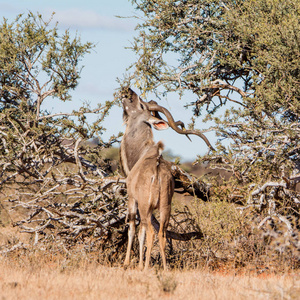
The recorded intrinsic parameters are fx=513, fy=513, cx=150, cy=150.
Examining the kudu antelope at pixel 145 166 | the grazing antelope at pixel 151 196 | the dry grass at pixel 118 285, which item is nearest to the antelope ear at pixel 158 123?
the kudu antelope at pixel 145 166

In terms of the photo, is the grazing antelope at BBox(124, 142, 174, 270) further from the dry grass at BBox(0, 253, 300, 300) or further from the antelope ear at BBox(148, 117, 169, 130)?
the antelope ear at BBox(148, 117, 169, 130)

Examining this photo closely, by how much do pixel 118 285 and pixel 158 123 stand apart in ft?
14.4

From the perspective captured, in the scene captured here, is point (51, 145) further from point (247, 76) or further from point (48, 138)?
point (247, 76)

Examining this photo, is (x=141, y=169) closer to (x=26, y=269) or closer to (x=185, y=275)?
(x=185, y=275)

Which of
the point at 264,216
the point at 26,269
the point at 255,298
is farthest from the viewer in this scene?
the point at 264,216

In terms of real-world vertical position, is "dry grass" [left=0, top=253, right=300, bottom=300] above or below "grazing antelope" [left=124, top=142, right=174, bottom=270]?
below

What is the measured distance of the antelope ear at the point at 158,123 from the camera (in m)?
11.0

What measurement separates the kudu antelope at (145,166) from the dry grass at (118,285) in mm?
951

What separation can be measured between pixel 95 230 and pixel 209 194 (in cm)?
285

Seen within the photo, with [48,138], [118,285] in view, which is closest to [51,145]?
[48,138]

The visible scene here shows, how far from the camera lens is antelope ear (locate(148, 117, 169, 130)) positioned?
11023 millimetres

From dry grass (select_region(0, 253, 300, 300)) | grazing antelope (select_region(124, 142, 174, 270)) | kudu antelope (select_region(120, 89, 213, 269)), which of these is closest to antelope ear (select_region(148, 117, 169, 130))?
kudu antelope (select_region(120, 89, 213, 269))

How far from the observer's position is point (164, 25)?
44.6ft

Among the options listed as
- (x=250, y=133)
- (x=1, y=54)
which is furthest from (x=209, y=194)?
(x=1, y=54)
